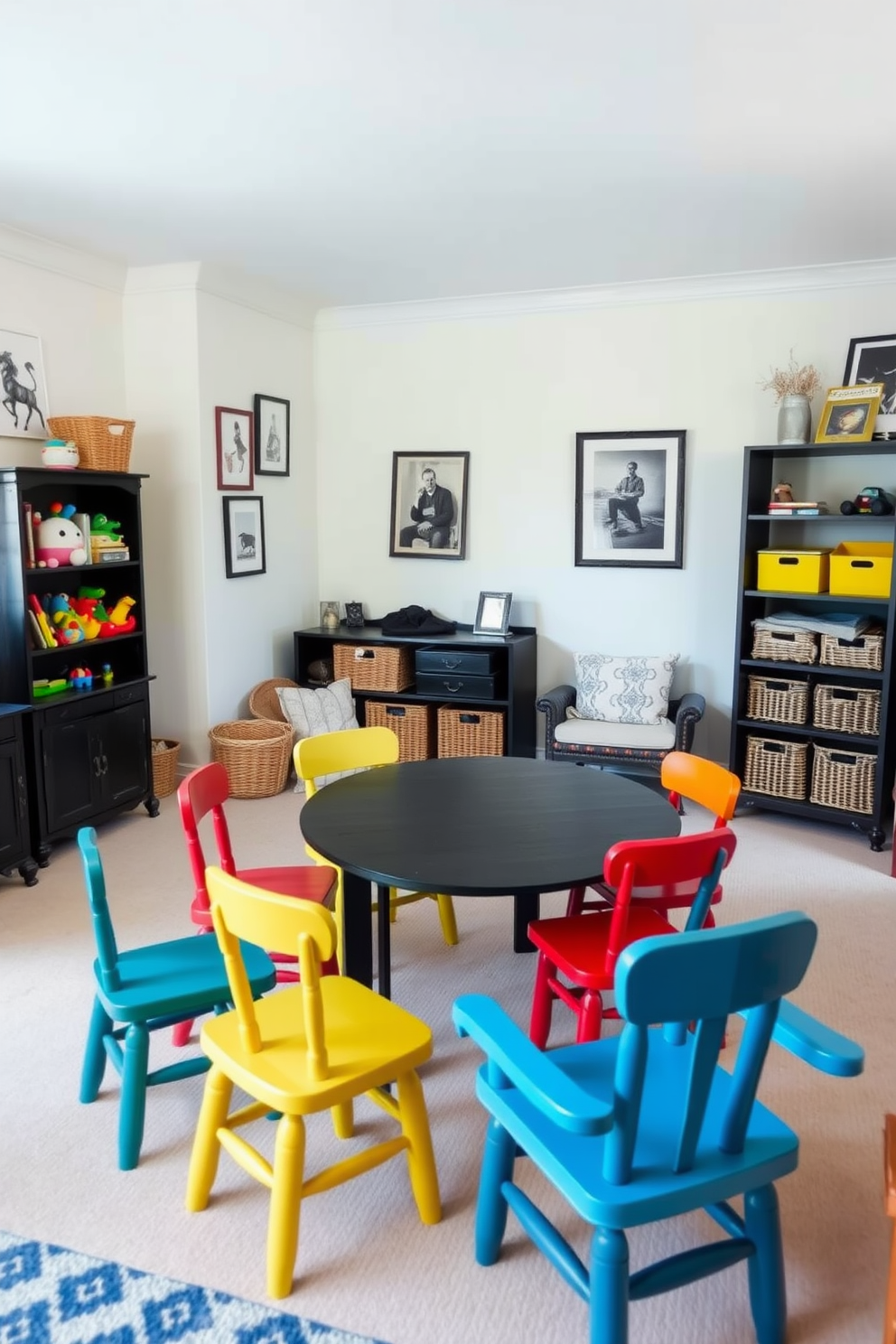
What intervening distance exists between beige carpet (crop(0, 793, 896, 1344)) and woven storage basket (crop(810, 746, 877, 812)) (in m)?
0.93

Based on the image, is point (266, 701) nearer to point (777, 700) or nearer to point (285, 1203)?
point (777, 700)

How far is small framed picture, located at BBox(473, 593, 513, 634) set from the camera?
5.61m

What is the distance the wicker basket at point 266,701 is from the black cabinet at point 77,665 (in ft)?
2.64

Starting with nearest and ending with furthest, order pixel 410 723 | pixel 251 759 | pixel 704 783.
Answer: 1. pixel 704 783
2. pixel 251 759
3. pixel 410 723

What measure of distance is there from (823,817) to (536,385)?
2839 millimetres

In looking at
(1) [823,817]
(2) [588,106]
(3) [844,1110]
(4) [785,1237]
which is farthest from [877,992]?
(2) [588,106]

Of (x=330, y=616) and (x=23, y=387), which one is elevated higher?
→ (x=23, y=387)

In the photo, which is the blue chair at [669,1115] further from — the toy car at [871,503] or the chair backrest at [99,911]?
the toy car at [871,503]

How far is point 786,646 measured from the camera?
468 centimetres

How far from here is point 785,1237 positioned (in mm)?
2086

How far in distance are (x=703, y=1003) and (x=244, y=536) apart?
4406 mm

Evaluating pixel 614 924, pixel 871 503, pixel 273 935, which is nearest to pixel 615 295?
pixel 871 503

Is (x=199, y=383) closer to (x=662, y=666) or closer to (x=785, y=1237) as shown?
(x=662, y=666)

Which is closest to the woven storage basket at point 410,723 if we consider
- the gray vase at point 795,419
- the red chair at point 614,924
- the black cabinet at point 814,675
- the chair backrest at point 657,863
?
the black cabinet at point 814,675
